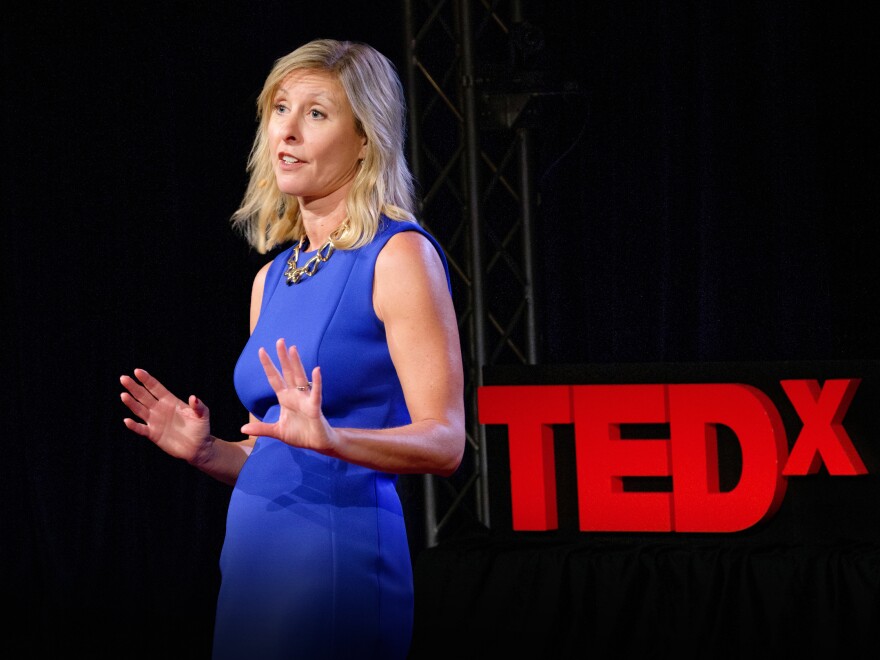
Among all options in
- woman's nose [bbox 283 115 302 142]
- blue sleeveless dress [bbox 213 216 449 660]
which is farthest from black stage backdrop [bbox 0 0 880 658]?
woman's nose [bbox 283 115 302 142]

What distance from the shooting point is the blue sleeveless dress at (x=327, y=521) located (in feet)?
4.60

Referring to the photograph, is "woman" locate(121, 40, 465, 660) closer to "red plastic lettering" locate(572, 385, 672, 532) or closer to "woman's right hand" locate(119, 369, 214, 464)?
"woman's right hand" locate(119, 369, 214, 464)

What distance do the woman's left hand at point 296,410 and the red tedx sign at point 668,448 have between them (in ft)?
8.91

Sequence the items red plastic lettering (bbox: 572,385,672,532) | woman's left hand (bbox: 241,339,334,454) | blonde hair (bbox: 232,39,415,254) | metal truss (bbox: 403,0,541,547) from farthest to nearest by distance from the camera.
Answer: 1. metal truss (bbox: 403,0,541,547)
2. red plastic lettering (bbox: 572,385,672,532)
3. blonde hair (bbox: 232,39,415,254)
4. woman's left hand (bbox: 241,339,334,454)

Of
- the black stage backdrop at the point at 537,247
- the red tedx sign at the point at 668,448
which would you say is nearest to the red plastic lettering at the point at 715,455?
the red tedx sign at the point at 668,448

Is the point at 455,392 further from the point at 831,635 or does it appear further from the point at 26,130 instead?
the point at 26,130

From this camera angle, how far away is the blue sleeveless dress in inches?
55.2

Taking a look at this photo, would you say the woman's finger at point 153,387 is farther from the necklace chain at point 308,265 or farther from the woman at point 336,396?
the necklace chain at point 308,265

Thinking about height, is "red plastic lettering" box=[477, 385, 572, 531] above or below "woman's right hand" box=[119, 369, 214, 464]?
below

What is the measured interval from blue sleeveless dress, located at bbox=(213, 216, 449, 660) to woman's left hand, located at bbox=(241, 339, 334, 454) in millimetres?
118

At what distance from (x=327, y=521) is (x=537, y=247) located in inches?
114

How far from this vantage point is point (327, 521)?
4.66 ft

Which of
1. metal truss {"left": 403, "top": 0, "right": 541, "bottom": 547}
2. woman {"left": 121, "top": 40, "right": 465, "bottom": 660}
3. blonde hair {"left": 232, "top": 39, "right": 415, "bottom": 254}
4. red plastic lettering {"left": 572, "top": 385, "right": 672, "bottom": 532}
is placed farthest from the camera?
metal truss {"left": 403, "top": 0, "right": 541, "bottom": 547}

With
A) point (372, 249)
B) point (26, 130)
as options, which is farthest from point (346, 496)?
point (26, 130)
